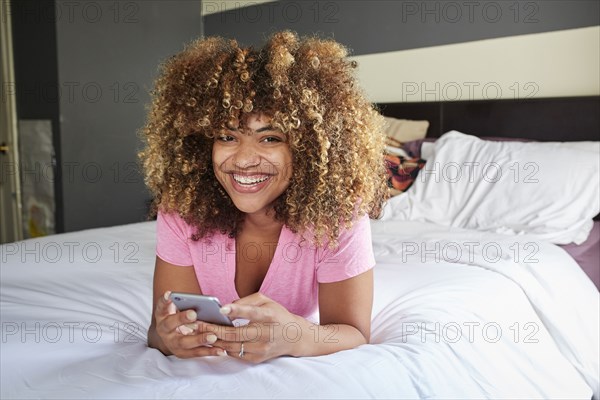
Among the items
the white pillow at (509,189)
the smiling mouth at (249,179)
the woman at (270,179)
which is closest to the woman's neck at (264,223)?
the woman at (270,179)

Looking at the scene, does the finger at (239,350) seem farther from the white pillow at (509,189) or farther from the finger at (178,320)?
the white pillow at (509,189)

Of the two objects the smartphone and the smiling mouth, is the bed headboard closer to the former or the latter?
the smiling mouth

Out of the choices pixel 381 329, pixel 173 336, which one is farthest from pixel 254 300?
pixel 381 329

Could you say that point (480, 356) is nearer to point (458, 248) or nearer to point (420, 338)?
point (420, 338)

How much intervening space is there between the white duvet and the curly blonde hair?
11.5 inches

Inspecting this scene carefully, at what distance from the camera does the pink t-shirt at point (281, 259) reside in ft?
4.20

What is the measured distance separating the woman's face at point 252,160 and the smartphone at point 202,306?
0.30 m

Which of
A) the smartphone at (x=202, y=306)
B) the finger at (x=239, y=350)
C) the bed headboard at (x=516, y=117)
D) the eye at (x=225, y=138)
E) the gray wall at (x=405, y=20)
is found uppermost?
the gray wall at (x=405, y=20)

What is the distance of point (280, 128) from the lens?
1.25 metres

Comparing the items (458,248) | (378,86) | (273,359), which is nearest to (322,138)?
(273,359)

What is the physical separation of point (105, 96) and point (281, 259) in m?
2.72

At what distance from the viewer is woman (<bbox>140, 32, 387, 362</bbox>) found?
4.11 ft

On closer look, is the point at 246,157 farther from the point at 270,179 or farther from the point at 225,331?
the point at 225,331

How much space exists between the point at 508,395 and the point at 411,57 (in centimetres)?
214
